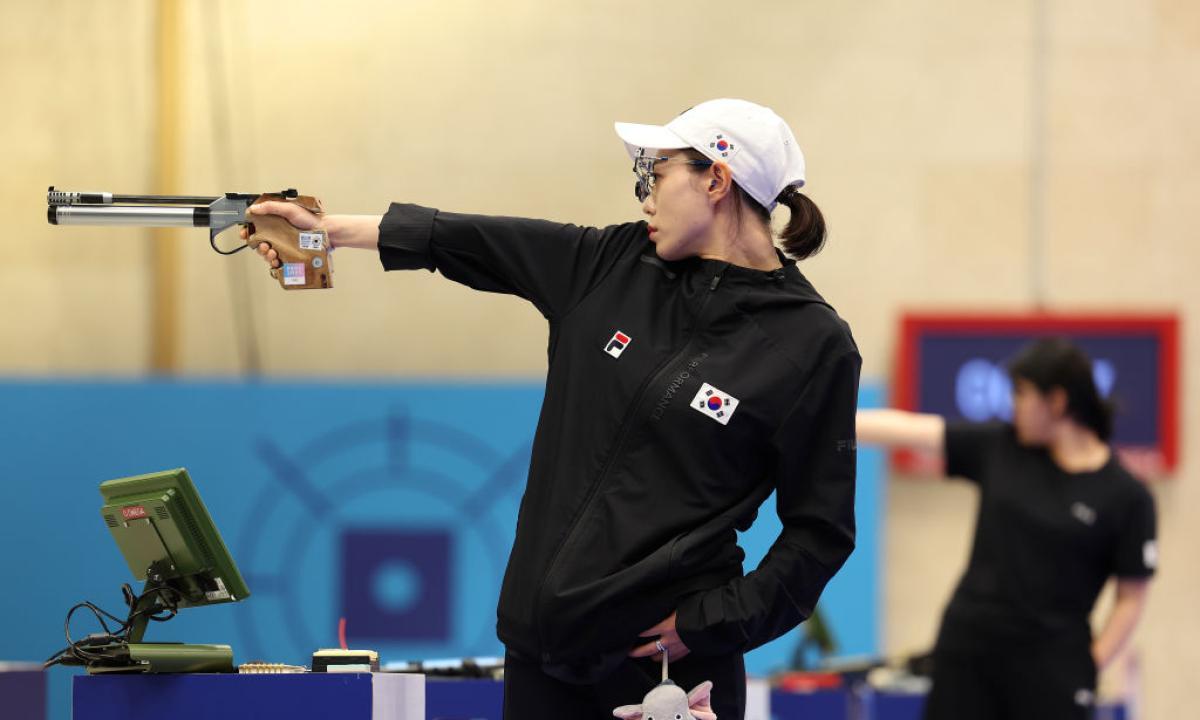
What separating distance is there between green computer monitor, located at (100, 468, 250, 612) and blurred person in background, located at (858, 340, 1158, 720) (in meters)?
2.21

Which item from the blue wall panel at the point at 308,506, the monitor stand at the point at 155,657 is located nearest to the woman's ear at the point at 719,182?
the monitor stand at the point at 155,657

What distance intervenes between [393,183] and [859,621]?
2805 mm

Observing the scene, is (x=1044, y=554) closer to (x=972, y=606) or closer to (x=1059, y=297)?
(x=972, y=606)

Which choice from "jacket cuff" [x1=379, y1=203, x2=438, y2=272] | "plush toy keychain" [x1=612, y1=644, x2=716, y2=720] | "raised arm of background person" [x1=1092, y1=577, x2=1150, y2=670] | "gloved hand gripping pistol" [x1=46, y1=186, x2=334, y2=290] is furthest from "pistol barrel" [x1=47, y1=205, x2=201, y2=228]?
"raised arm of background person" [x1=1092, y1=577, x2=1150, y2=670]

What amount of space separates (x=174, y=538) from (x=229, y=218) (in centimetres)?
55

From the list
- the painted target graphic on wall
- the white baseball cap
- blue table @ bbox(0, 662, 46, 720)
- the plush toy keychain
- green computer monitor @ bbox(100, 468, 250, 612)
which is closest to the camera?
the plush toy keychain

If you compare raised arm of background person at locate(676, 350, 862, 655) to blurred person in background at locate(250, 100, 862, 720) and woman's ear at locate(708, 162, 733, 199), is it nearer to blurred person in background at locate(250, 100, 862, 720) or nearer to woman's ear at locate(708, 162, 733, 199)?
blurred person in background at locate(250, 100, 862, 720)

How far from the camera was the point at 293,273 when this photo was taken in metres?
2.67

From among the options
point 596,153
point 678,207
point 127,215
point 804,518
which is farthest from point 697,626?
point 596,153

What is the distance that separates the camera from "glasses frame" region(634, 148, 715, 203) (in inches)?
99.5

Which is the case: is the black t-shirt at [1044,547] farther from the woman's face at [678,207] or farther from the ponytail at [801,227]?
the woman's face at [678,207]

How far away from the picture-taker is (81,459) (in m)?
6.20

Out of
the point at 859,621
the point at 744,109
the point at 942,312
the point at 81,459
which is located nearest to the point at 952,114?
the point at 942,312

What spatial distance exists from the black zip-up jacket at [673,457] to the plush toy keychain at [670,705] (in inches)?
2.4
